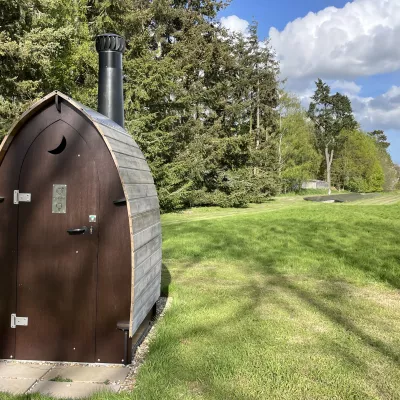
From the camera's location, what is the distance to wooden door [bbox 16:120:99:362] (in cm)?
345

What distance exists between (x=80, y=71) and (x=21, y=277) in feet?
56.4

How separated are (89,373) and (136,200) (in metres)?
1.52

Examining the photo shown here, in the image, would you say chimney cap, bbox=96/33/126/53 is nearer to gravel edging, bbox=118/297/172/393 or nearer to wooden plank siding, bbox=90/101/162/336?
wooden plank siding, bbox=90/101/162/336

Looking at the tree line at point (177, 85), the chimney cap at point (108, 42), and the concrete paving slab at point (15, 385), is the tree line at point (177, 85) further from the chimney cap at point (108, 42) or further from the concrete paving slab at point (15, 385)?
the concrete paving slab at point (15, 385)

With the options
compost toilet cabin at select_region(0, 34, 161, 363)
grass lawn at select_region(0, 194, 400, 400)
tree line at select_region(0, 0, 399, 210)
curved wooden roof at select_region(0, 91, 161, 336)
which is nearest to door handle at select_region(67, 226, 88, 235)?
compost toilet cabin at select_region(0, 34, 161, 363)

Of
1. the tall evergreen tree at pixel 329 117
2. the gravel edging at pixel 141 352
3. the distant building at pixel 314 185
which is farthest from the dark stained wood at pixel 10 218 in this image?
the tall evergreen tree at pixel 329 117

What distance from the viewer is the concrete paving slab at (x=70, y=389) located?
9.64 feet

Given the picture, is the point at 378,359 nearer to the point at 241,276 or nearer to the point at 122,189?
the point at 122,189

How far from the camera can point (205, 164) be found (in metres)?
23.7

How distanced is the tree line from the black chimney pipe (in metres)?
10.2

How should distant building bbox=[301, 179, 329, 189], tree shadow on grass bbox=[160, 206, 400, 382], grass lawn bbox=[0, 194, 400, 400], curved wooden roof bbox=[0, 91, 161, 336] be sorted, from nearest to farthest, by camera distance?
grass lawn bbox=[0, 194, 400, 400]
curved wooden roof bbox=[0, 91, 161, 336]
tree shadow on grass bbox=[160, 206, 400, 382]
distant building bbox=[301, 179, 329, 189]

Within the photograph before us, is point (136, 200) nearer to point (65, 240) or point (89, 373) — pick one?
point (65, 240)

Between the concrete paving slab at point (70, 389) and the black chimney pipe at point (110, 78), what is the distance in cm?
285

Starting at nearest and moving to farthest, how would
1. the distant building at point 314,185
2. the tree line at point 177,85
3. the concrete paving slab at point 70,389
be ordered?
the concrete paving slab at point 70,389 < the tree line at point 177,85 < the distant building at point 314,185
